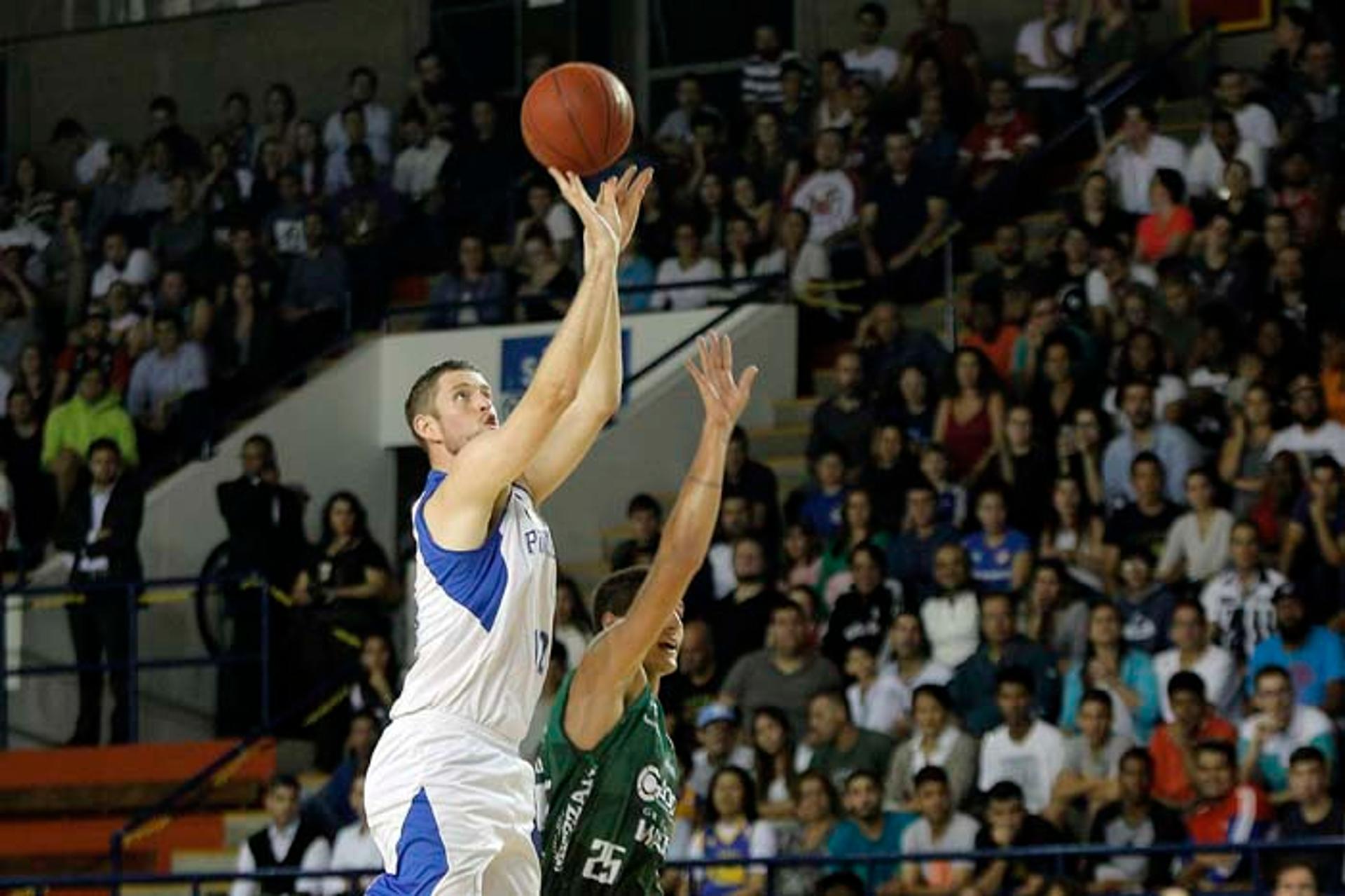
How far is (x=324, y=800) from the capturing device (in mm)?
13703

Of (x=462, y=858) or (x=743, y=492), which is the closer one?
(x=462, y=858)

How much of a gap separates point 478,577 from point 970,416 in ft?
25.5

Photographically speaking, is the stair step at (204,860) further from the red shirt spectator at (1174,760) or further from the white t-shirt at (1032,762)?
the red shirt spectator at (1174,760)

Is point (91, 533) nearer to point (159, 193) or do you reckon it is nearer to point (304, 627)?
point (304, 627)

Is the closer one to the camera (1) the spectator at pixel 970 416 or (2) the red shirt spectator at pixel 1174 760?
(2) the red shirt spectator at pixel 1174 760

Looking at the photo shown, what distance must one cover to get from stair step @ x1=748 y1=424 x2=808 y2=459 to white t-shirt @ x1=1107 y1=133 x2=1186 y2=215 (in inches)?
84.5

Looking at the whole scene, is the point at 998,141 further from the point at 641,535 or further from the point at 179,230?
the point at 179,230

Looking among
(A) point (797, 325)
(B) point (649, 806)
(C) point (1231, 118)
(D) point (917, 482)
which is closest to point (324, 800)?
(D) point (917, 482)

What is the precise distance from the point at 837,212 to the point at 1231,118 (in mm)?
2450

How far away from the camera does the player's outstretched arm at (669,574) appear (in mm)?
6941

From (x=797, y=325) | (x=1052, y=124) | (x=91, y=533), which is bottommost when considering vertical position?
(x=91, y=533)

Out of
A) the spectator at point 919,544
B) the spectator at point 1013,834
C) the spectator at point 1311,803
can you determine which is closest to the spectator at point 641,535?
the spectator at point 919,544

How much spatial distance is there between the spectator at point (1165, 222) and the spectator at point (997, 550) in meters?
1.87

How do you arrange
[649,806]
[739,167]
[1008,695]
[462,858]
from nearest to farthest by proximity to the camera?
[462,858] < [649,806] < [1008,695] < [739,167]
